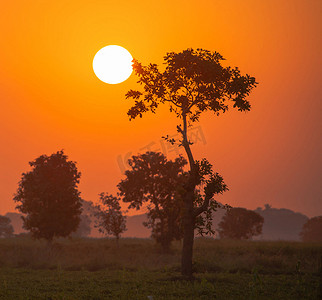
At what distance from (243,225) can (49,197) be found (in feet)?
175

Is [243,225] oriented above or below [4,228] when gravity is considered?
below

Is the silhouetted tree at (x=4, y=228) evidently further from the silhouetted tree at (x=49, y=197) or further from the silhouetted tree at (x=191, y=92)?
the silhouetted tree at (x=191, y=92)

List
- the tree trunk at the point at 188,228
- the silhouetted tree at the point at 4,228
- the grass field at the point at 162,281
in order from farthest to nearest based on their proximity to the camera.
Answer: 1. the silhouetted tree at the point at 4,228
2. the tree trunk at the point at 188,228
3. the grass field at the point at 162,281

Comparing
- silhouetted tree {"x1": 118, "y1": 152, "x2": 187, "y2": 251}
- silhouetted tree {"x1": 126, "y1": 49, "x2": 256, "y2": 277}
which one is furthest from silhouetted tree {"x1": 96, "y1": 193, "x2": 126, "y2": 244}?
silhouetted tree {"x1": 126, "y1": 49, "x2": 256, "y2": 277}

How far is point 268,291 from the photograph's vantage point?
827 inches

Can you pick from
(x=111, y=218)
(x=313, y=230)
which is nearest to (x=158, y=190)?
(x=111, y=218)

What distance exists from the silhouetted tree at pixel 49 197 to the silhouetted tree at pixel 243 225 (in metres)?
48.9

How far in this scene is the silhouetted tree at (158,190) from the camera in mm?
49156

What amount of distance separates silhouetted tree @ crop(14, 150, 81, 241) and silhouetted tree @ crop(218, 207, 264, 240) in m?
48.9

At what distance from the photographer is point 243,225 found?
9206 centimetres

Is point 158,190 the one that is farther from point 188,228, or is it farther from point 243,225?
point 243,225

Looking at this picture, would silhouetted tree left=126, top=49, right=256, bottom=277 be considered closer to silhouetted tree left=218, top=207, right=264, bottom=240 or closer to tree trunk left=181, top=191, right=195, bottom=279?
tree trunk left=181, top=191, right=195, bottom=279

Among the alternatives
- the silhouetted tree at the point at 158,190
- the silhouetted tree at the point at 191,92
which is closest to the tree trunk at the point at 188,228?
the silhouetted tree at the point at 191,92

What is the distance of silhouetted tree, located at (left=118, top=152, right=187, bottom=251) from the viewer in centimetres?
4916
